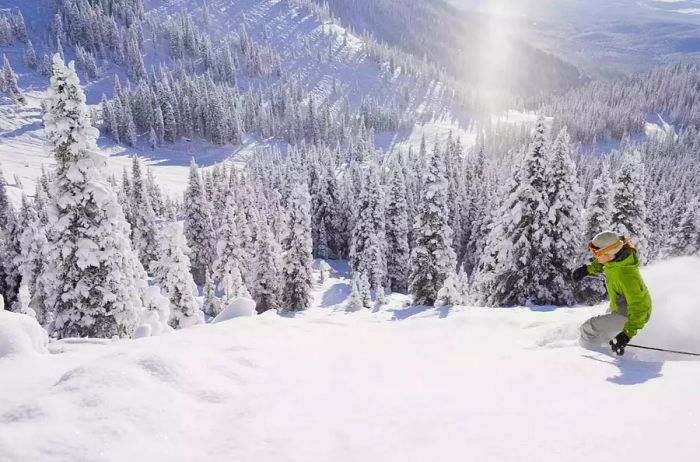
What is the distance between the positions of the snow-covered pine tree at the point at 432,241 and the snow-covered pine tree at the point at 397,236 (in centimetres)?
1110

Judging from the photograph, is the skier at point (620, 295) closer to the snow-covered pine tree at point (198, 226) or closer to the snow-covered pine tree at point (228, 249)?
the snow-covered pine tree at point (228, 249)

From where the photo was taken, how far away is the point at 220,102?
127375 mm

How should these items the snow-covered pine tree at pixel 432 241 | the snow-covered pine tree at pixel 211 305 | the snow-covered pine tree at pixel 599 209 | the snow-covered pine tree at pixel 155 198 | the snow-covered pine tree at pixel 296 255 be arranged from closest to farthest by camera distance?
the snow-covered pine tree at pixel 599 209 < the snow-covered pine tree at pixel 432 241 < the snow-covered pine tree at pixel 211 305 < the snow-covered pine tree at pixel 296 255 < the snow-covered pine tree at pixel 155 198

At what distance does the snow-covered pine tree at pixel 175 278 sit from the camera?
1033 inches

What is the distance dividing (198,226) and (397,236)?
79.1ft

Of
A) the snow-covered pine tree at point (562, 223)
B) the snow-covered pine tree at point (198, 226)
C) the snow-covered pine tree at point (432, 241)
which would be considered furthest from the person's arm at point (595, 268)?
the snow-covered pine tree at point (198, 226)

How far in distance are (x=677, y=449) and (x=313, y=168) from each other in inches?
2792

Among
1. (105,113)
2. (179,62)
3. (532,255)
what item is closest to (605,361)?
(532,255)

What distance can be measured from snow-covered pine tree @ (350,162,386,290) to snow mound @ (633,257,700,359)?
1448 inches

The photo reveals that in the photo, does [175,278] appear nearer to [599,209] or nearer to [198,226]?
[599,209]

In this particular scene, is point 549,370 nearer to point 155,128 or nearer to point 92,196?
point 92,196

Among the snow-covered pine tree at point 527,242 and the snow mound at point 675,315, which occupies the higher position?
the snow mound at point 675,315

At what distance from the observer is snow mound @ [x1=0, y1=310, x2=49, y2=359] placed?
591 cm

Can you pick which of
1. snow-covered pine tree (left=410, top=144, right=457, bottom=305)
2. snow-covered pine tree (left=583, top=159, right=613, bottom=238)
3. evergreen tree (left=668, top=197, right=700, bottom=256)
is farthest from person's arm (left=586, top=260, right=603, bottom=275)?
evergreen tree (left=668, top=197, right=700, bottom=256)
